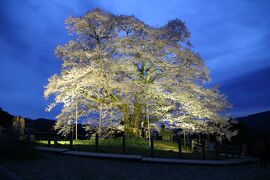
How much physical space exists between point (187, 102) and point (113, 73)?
6.99 meters

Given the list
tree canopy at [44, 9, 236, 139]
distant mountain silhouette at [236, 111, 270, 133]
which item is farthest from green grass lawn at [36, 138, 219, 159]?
distant mountain silhouette at [236, 111, 270, 133]

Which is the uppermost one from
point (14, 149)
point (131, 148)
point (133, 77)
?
point (133, 77)

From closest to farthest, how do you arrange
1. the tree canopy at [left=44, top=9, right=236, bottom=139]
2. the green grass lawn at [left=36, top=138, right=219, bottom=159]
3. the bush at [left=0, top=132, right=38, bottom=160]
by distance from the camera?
the bush at [left=0, top=132, right=38, bottom=160] < the green grass lawn at [left=36, top=138, right=219, bottom=159] < the tree canopy at [left=44, top=9, right=236, bottom=139]

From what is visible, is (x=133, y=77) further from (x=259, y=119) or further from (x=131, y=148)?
(x=259, y=119)

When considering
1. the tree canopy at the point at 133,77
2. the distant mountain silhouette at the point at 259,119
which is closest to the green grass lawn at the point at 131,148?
the tree canopy at the point at 133,77

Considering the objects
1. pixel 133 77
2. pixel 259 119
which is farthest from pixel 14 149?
pixel 259 119

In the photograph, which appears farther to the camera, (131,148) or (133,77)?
(133,77)

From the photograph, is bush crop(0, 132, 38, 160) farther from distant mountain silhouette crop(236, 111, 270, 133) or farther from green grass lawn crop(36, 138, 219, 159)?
distant mountain silhouette crop(236, 111, 270, 133)

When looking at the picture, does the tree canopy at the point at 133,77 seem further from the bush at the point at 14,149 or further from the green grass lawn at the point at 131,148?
the bush at the point at 14,149

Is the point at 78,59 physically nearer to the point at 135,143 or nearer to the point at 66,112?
the point at 66,112

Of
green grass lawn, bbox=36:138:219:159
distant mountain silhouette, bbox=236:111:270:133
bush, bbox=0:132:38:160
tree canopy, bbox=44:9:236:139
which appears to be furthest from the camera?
distant mountain silhouette, bbox=236:111:270:133

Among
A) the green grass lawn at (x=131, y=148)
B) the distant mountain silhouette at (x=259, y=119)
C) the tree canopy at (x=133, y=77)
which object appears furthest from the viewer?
the distant mountain silhouette at (x=259, y=119)

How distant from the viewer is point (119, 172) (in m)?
13.4

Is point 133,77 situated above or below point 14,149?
above
